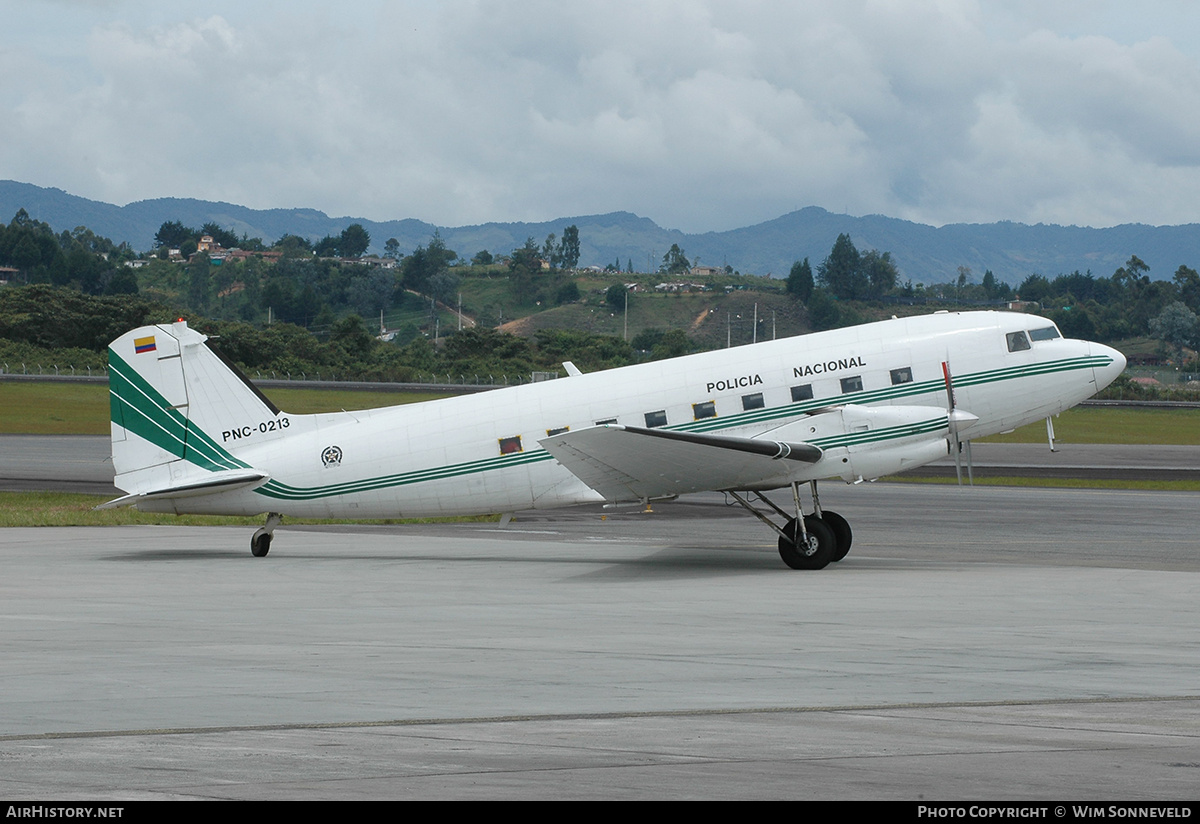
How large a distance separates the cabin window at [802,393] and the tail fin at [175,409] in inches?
423

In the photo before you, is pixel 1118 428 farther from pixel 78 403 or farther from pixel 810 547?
pixel 78 403

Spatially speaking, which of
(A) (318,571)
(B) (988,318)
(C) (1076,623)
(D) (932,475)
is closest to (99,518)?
(A) (318,571)

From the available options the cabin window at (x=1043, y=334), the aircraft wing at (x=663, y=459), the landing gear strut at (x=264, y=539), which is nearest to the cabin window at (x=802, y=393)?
the aircraft wing at (x=663, y=459)

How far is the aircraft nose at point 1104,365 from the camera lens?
23859 mm

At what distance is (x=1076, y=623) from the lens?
16.1 metres

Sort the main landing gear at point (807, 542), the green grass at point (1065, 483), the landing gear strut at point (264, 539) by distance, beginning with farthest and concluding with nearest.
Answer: the green grass at point (1065, 483) → the landing gear strut at point (264, 539) → the main landing gear at point (807, 542)

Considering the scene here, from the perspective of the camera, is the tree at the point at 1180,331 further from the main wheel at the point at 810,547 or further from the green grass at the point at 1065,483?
the main wheel at the point at 810,547

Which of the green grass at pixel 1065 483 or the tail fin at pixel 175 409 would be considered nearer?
the tail fin at pixel 175 409

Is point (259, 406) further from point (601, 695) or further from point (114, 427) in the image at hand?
point (601, 695)

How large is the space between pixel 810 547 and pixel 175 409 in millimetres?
13236

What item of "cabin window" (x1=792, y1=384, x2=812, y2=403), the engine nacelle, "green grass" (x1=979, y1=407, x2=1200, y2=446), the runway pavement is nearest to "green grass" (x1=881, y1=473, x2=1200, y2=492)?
the runway pavement

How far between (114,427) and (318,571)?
590 centimetres

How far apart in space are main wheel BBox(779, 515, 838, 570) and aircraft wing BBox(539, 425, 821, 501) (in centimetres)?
116

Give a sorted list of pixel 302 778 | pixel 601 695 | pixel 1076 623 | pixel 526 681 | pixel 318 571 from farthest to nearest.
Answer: pixel 318 571, pixel 1076 623, pixel 526 681, pixel 601 695, pixel 302 778
